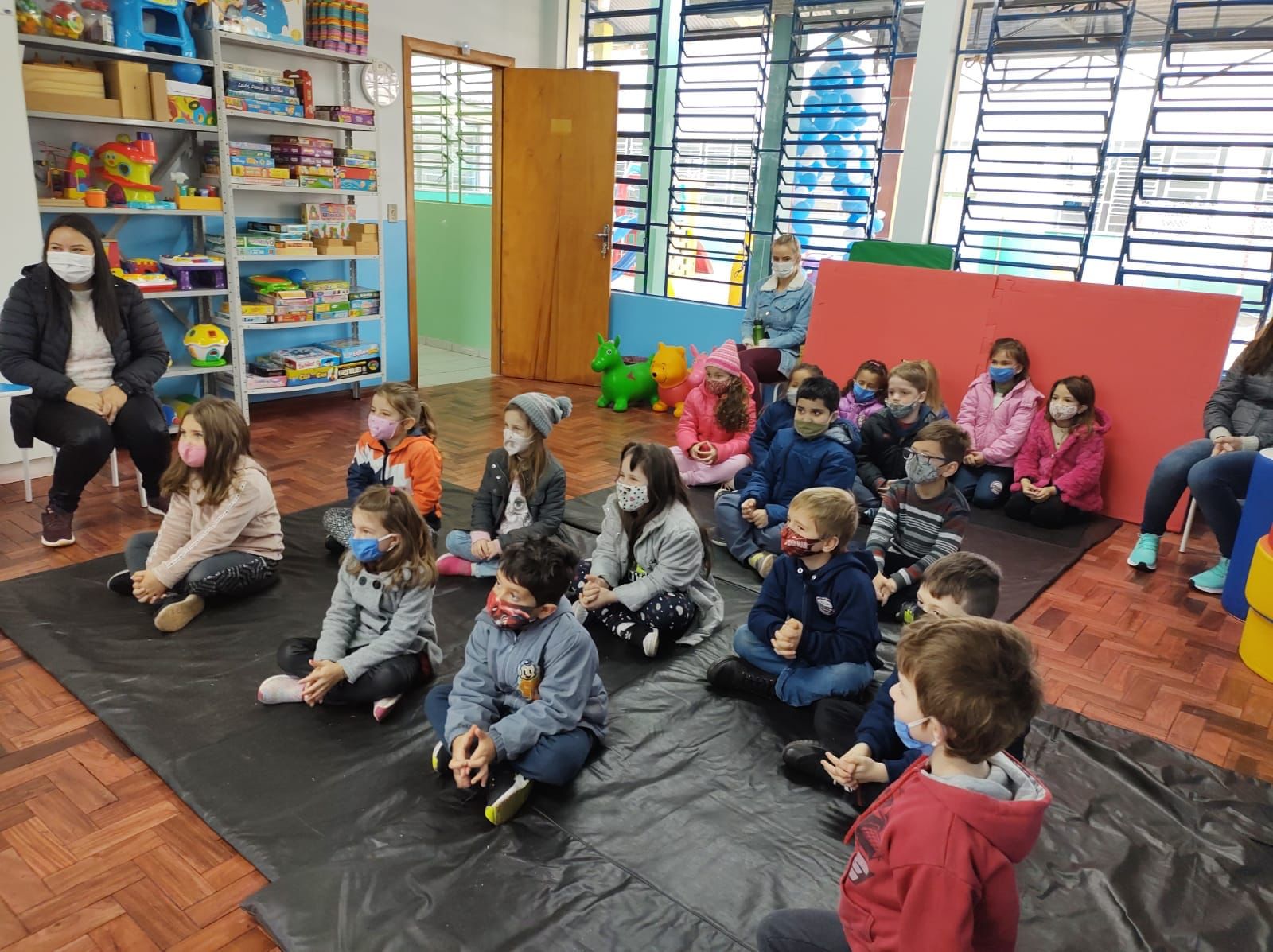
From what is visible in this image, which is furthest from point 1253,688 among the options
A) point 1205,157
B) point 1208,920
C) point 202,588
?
point 202,588

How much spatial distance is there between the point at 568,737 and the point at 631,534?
2.82 feet

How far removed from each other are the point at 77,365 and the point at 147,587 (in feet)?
4.45

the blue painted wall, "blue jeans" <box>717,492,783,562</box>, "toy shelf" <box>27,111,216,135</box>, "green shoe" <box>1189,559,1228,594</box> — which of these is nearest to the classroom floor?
"green shoe" <box>1189,559,1228,594</box>

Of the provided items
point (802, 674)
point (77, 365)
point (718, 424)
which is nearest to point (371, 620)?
point (802, 674)

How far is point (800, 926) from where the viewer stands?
4.99 ft

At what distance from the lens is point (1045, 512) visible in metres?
4.18

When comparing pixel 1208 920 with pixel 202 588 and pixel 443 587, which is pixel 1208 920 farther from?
pixel 202 588

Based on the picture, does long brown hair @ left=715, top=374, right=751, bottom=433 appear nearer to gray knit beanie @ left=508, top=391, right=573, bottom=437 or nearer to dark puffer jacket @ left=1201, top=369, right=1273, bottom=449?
gray knit beanie @ left=508, top=391, right=573, bottom=437

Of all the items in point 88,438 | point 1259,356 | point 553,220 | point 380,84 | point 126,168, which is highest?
point 380,84

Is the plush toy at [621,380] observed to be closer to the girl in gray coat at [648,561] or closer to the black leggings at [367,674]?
the girl in gray coat at [648,561]

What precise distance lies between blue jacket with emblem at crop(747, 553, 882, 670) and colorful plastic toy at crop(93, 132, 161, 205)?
3.84 metres

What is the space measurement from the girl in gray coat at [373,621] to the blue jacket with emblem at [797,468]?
63.7 inches

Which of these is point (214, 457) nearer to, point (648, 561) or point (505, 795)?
point (648, 561)

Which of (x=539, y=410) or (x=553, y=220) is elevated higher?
(x=553, y=220)
